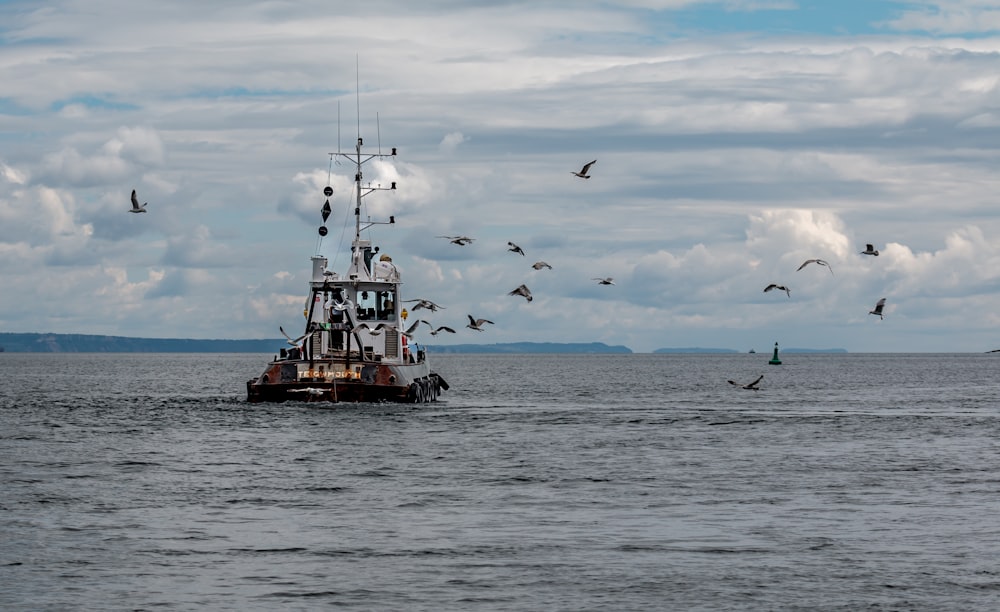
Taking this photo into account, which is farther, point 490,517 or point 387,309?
point 387,309

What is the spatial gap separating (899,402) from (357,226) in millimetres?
41097

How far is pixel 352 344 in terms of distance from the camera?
66250mm

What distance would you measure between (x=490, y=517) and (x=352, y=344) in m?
37.4

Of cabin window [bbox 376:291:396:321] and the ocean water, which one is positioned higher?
cabin window [bbox 376:291:396:321]

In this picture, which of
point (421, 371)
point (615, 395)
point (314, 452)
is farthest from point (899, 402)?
point (314, 452)

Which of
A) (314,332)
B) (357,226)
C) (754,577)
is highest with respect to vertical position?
(357,226)

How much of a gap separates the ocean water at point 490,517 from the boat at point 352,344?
236 cm

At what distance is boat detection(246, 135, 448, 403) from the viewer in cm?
6125

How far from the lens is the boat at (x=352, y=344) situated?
201 ft

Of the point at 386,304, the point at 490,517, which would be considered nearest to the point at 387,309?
the point at 386,304

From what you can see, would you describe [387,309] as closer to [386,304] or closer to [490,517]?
[386,304]

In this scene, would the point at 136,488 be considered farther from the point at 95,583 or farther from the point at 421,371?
the point at 421,371

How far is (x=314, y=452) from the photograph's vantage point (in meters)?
45.7

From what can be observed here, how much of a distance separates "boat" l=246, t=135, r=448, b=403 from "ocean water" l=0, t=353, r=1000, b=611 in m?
2.36
